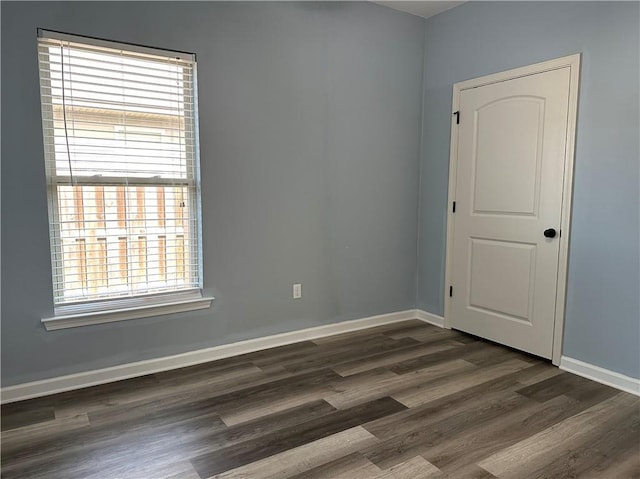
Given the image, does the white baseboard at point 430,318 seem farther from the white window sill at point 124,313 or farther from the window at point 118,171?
the window at point 118,171

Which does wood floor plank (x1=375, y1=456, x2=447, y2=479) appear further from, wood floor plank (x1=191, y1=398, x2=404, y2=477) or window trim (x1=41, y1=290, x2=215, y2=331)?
window trim (x1=41, y1=290, x2=215, y2=331)

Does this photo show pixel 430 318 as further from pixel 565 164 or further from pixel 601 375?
pixel 565 164

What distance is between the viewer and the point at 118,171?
8.86 feet

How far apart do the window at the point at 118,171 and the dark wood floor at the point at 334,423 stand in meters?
0.65

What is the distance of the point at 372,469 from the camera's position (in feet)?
6.19

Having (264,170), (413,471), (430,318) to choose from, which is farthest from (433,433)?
(264,170)

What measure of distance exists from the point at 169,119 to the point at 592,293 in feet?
9.68

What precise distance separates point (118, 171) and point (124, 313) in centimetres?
88

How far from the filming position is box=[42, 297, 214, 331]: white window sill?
101 inches

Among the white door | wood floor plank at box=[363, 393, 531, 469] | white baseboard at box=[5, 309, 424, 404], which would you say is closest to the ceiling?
the white door

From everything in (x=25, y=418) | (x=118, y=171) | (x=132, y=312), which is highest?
(x=118, y=171)

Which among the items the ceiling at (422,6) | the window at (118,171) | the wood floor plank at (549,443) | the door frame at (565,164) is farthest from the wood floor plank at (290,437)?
the ceiling at (422,6)

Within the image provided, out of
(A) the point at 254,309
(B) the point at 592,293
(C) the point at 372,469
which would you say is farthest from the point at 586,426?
(A) the point at 254,309

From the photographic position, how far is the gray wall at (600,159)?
263 centimetres
